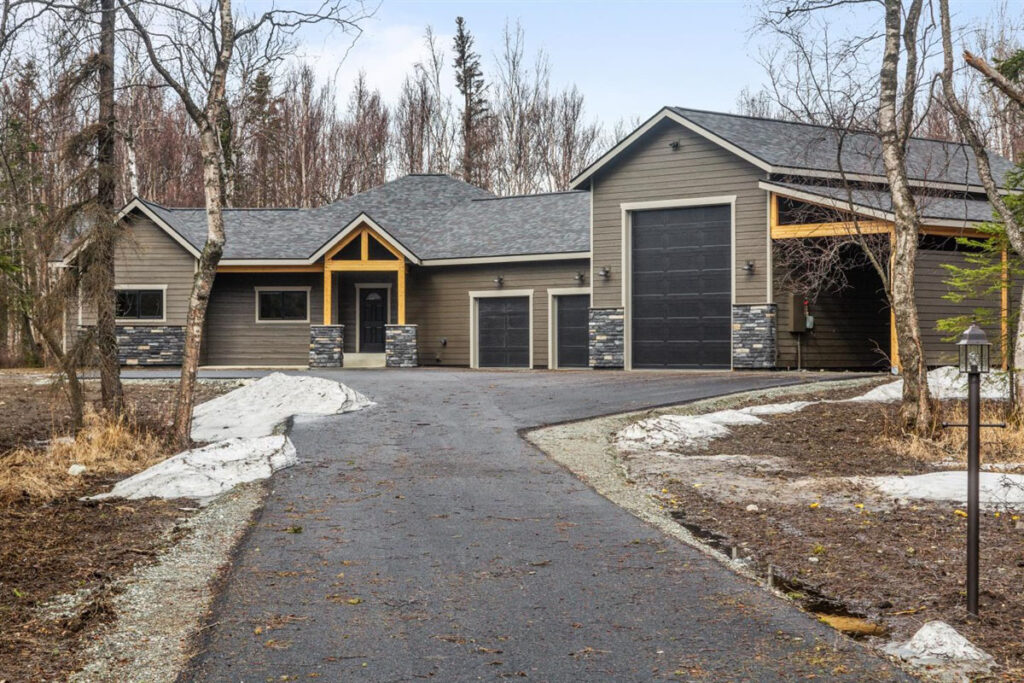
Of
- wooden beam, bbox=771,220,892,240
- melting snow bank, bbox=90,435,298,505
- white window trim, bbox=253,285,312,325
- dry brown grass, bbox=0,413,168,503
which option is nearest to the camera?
melting snow bank, bbox=90,435,298,505

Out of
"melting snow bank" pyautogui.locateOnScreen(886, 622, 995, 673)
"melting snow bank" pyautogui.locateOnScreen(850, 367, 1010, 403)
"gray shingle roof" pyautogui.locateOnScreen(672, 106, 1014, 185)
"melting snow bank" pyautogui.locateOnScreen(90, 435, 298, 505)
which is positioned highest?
"gray shingle roof" pyautogui.locateOnScreen(672, 106, 1014, 185)

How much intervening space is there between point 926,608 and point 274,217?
27.3 metres

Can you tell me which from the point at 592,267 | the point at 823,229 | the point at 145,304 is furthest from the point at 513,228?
the point at 145,304

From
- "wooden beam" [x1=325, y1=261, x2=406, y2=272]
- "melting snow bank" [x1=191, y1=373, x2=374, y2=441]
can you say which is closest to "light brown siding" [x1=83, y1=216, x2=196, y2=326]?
"wooden beam" [x1=325, y1=261, x2=406, y2=272]

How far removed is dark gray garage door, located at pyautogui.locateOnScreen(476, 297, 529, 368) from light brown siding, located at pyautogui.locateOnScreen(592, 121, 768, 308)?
288 centimetres

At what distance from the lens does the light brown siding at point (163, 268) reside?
90.9 feet

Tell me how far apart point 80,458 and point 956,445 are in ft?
31.9

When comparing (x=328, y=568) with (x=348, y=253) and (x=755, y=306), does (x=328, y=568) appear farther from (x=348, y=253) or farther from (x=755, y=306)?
(x=348, y=253)

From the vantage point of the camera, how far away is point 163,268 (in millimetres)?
27875

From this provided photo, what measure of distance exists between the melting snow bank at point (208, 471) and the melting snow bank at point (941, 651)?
6018 millimetres

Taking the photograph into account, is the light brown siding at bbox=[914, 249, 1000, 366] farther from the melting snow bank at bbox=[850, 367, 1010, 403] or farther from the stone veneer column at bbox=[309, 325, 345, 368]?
the stone veneer column at bbox=[309, 325, 345, 368]

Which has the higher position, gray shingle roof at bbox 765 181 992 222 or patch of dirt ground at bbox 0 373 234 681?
gray shingle roof at bbox 765 181 992 222

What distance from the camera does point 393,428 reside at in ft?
42.4

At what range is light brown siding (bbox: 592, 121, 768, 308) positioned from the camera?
70.7 ft
